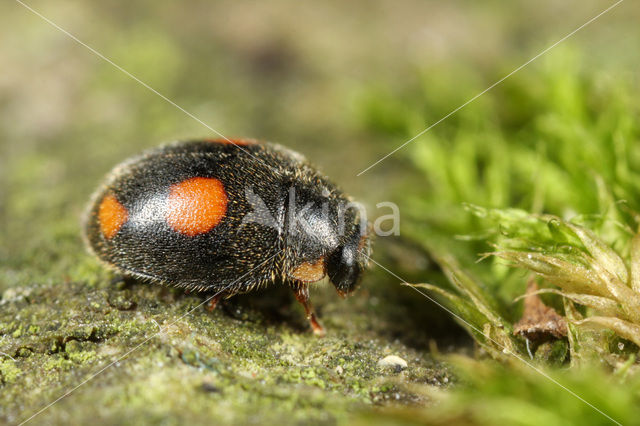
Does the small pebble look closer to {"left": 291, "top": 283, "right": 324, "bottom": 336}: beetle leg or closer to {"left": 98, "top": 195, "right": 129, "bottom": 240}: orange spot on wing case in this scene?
{"left": 291, "top": 283, "right": 324, "bottom": 336}: beetle leg

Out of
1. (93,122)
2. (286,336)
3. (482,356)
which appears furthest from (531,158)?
(93,122)

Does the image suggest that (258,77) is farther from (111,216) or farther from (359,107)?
(111,216)

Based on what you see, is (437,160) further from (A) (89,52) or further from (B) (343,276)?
(A) (89,52)

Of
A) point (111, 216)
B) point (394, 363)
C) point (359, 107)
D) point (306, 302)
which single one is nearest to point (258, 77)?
point (359, 107)

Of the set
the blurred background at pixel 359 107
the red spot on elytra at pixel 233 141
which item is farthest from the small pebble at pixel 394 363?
the red spot on elytra at pixel 233 141

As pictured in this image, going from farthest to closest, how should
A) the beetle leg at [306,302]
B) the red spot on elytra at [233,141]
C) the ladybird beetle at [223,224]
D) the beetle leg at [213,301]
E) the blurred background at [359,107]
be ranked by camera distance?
1. the blurred background at [359,107]
2. the red spot on elytra at [233,141]
3. the beetle leg at [306,302]
4. the beetle leg at [213,301]
5. the ladybird beetle at [223,224]

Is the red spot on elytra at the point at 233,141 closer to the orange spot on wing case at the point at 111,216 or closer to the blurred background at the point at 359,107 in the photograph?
the orange spot on wing case at the point at 111,216

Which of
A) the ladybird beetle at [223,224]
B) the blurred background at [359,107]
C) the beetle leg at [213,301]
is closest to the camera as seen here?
the ladybird beetle at [223,224]

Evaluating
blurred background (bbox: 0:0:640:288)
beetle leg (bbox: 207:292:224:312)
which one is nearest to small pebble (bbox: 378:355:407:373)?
beetle leg (bbox: 207:292:224:312)
